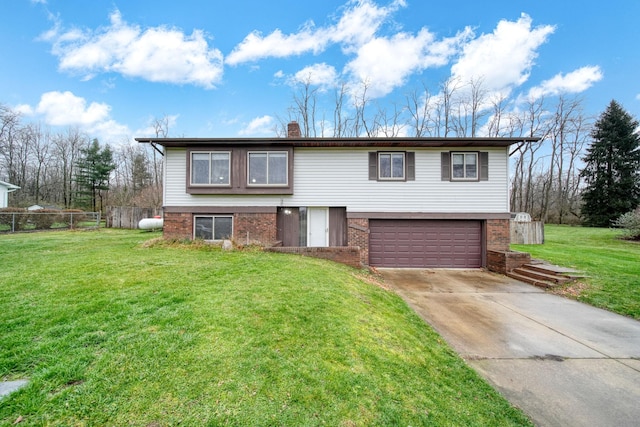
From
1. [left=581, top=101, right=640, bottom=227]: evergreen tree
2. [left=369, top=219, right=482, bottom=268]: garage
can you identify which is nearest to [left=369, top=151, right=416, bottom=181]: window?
[left=369, top=219, right=482, bottom=268]: garage

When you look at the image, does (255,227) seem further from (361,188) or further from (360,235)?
(361,188)

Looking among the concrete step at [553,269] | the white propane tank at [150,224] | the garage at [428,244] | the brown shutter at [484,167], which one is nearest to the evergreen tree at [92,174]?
the white propane tank at [150,224]

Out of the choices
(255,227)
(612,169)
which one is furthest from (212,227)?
(612,169)

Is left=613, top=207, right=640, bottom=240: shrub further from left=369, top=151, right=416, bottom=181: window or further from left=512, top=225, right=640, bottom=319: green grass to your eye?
left=369, top=151, right=416, bottom=181: window

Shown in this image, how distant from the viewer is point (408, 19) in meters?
16.7

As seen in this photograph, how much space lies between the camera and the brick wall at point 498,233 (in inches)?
418

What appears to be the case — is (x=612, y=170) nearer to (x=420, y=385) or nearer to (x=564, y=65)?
(x=564, y=65)

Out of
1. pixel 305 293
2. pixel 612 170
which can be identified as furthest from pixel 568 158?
pixel 305 293

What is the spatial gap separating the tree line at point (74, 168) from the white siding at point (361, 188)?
25597mm

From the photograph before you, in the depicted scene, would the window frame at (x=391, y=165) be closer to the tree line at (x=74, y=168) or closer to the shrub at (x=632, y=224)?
the shrub at (x=632, y=224)

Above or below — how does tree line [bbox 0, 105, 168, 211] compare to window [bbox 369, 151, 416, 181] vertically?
above

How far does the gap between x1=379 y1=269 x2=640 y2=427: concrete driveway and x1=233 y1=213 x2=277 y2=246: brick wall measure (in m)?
5.31

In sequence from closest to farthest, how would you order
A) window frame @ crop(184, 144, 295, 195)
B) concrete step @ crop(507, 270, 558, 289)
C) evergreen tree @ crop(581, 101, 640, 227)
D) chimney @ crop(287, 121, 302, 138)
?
1. concrete step @ crop(507, 270, 558, 289)
2. window frame @ crop(184, 144, 295, 195)
3. chimney @ crop(287, 121, 302, 138)
4. evergreen tree @ crop(581, 101, 640, 227)

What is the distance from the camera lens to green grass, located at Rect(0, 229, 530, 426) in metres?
2.21
